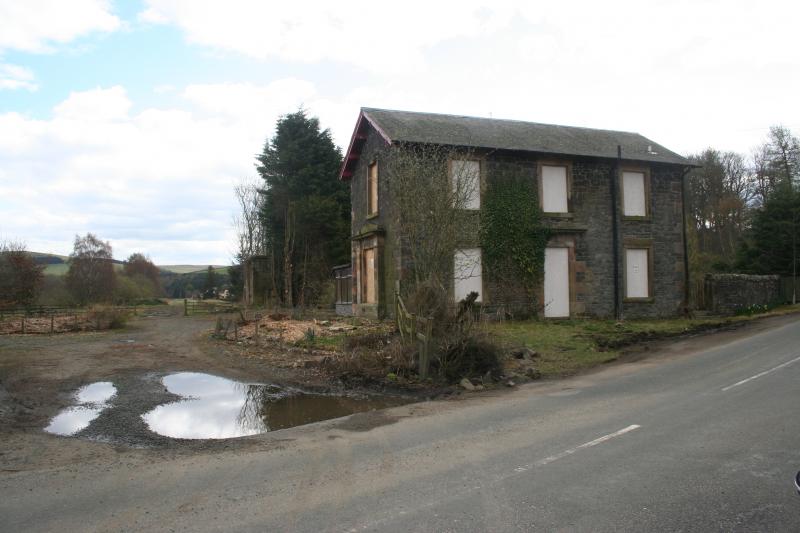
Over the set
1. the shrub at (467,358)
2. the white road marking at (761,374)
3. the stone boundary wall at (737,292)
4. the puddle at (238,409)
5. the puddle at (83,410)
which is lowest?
the puddle at (238,409)

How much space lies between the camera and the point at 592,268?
75.8 feet

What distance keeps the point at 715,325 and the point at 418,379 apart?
534 inches

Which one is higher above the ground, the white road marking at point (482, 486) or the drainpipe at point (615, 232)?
the drainpipe at point (615, 232)

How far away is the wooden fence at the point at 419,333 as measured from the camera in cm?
1140

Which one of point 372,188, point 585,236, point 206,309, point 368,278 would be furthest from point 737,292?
point 206,309

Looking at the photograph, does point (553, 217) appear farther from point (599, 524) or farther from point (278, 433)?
point (599, 524)

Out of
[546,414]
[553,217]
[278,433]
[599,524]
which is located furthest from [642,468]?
[553,217]

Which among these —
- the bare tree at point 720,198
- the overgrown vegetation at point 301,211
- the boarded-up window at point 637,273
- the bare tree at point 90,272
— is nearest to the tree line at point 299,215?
the overgrown vegetation at point 301,211

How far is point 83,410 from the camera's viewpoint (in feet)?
30.5

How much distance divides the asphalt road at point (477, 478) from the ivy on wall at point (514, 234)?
1273 cm

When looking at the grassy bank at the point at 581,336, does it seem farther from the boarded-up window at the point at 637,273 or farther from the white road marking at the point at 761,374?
the white road marking at the point at 761,374

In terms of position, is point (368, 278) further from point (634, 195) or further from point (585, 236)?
point (634, 195)

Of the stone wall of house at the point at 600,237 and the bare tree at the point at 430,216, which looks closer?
the bare tree at the point at 430,216

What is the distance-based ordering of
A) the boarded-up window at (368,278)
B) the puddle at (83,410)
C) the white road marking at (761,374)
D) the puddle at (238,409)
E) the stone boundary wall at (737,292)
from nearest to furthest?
the puddle at (83,410)
the puddle at (238,409)
the white road marking at (761,374)
the boarded-up window at (368,278)
the stone boundary wall at (737,292)
